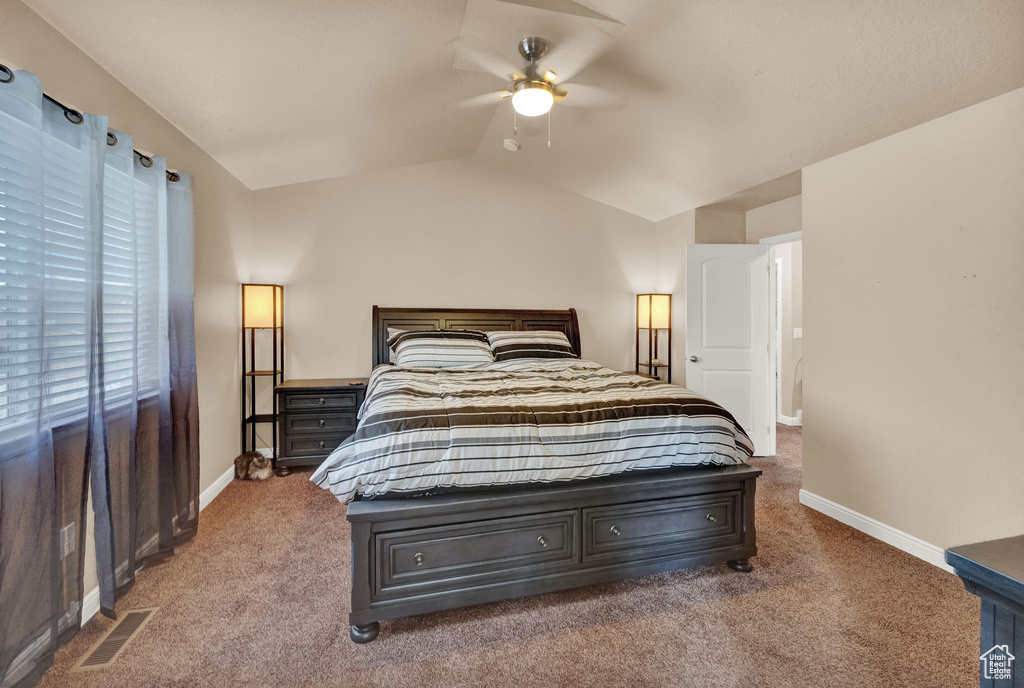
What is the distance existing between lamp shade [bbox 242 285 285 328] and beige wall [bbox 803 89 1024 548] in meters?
3.86

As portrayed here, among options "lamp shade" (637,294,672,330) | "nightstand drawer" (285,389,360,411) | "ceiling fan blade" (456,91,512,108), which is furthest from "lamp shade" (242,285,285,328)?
"lamp shade" (637,294,672,330)

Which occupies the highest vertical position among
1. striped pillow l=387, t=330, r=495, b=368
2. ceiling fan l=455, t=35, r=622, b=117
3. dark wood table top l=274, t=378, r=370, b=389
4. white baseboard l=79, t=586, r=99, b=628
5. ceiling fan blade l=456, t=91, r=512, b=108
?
ceiling fan blade l=456, t=91, r=512, b=108

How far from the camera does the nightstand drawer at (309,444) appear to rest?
3476 millimetres

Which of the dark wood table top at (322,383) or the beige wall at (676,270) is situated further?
the beige wall at (676,270)

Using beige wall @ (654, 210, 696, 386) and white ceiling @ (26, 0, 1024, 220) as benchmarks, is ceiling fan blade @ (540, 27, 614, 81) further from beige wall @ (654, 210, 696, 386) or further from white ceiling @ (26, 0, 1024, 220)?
beige wall @ (654, 210, 696, 386)

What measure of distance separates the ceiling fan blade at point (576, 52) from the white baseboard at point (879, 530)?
9.23ft

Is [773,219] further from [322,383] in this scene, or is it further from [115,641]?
[115,641]

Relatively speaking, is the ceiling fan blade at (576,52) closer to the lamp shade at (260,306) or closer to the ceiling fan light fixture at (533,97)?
the ceiling fan light fixture at (533,97)

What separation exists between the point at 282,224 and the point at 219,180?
744 mm

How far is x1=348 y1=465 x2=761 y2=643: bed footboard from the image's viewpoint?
1.70 m

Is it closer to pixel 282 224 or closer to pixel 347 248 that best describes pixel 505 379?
pixel 347 248

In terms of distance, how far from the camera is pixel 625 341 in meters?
4.63

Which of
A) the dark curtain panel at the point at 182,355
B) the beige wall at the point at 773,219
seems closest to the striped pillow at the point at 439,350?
the dark curtain panel at the point at 182,355

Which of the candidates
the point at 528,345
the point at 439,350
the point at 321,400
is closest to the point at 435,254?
the point at 439,350
